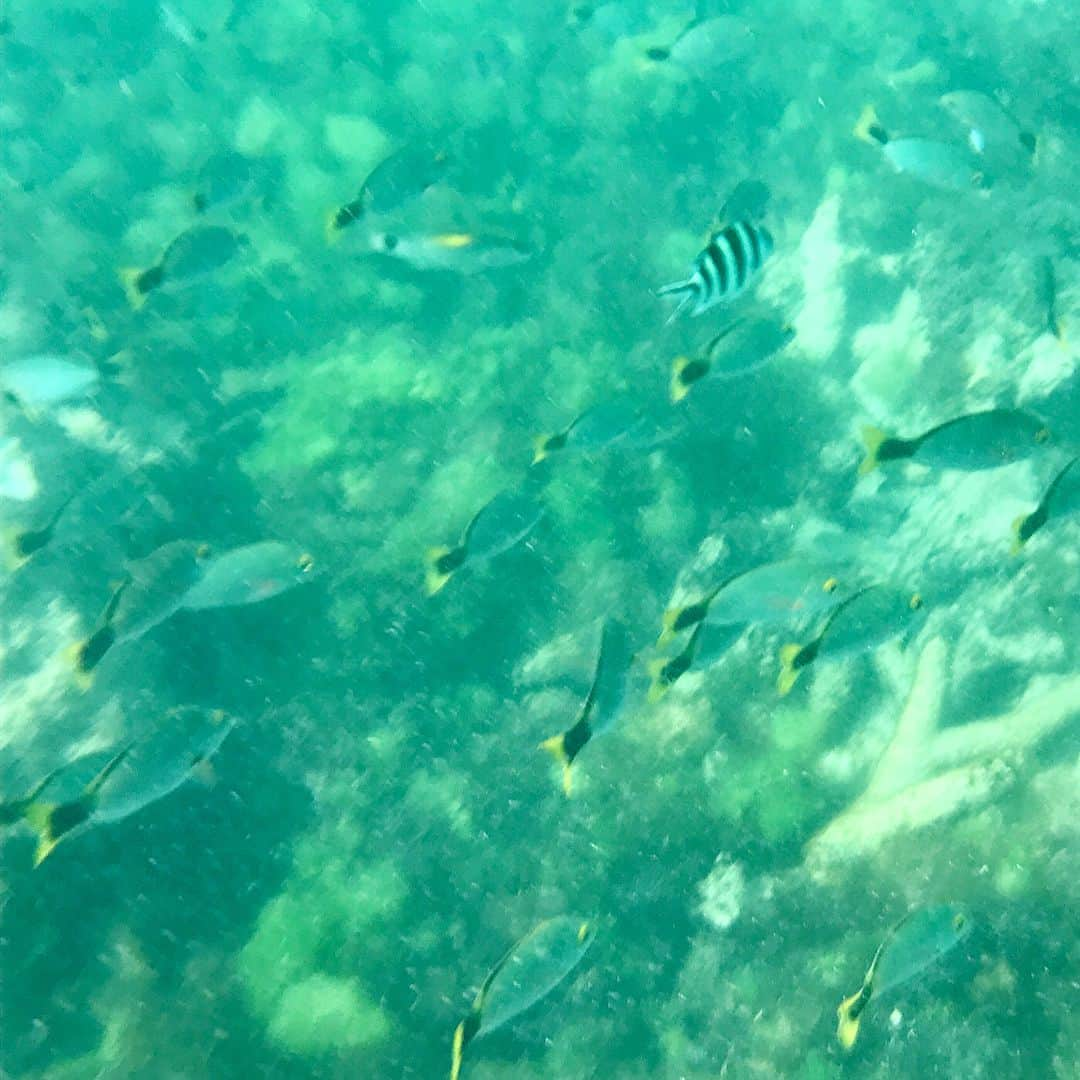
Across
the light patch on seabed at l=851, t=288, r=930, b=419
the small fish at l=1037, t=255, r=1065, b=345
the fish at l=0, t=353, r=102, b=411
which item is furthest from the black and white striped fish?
the fish at l=0, t=353, r=102, b=411

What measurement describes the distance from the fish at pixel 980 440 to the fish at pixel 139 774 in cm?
345

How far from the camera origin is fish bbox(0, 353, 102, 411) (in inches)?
218

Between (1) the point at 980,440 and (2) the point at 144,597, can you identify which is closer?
(1) the point at 980,440

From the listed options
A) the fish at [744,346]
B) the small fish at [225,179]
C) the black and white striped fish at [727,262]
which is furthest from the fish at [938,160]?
the small fish at [225,179]

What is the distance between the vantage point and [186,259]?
511 cm

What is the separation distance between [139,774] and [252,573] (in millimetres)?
1222

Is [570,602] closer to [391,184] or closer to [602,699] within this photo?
[602,699]

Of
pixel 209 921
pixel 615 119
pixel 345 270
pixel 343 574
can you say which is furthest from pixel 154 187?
pixel 209 921

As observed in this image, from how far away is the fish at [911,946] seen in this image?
10.3ft

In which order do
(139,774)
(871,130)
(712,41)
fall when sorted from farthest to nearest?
(712,41) < (871,130) < (139,774)

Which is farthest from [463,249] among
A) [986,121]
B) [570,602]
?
[986,121]

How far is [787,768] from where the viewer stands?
466cm

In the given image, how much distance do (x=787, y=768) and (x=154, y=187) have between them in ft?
28.5

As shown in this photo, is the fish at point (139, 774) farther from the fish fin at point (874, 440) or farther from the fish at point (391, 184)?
the fish fin at point (874, 440)
